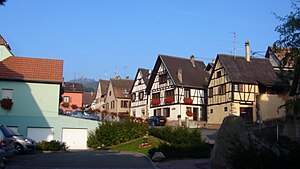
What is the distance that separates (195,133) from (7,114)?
1813cm

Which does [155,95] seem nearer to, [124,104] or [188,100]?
[188,100]

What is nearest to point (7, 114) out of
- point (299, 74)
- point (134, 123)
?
point (134, 123)

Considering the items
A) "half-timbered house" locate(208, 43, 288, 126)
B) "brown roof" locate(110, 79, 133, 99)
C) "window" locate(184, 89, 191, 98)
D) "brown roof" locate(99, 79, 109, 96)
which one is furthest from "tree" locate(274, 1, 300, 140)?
"brown roof" locate(99, 79, 109, 96)

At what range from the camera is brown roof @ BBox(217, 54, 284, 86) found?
47.3 metres

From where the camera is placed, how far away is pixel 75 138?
35.6 metres

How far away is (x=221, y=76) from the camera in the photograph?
49031mm

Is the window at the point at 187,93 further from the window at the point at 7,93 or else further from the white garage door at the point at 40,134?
the window at the point at 7,93

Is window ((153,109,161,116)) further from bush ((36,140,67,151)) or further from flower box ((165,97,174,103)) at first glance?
bush ((36,140,67,151))

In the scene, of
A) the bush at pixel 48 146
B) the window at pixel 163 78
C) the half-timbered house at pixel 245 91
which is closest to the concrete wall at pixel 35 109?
the bush at pixel 48 146

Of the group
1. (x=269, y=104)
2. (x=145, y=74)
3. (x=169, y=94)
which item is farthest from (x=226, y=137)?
(x=145, y=74)

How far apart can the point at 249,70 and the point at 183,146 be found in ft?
102

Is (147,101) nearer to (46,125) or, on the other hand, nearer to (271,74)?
(271,74)

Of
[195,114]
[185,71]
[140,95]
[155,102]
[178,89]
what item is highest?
[185,71]

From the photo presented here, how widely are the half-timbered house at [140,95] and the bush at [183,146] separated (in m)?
37.6
